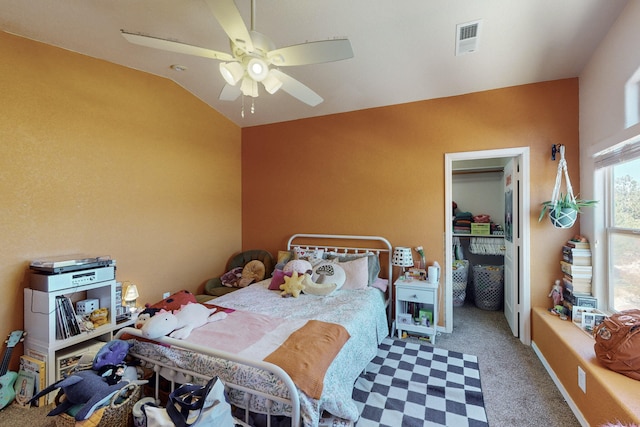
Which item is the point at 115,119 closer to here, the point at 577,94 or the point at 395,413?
the point at 395,413

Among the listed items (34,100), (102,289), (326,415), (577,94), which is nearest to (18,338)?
(102,289)

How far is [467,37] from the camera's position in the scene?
2.26 m

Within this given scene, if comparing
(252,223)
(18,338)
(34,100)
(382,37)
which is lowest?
(18,338)

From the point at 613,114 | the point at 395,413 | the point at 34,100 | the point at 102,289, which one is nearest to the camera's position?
the point at 395,413

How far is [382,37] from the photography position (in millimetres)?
2328

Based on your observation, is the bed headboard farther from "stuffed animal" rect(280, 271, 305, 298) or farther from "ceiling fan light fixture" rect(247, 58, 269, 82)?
"ceiling fan light fixture" rect(247, 58, 269, 82)

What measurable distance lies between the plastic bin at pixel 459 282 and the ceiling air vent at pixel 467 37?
2.89m

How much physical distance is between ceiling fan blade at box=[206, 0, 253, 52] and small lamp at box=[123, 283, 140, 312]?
2557mm

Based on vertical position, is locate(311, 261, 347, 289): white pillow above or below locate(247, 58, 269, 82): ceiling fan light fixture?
below

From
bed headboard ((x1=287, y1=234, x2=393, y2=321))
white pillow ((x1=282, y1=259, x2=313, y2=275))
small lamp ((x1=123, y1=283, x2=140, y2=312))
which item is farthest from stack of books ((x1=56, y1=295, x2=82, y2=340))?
bed headboard ((x1=287, y1=234, x2=393, y2=321))

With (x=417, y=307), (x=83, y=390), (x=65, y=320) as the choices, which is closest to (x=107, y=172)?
(x=65, y=320)

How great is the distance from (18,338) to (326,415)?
2435 mm

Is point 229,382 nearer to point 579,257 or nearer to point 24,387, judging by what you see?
point 24,387

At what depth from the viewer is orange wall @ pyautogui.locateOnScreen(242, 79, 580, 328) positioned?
9.20 feet
